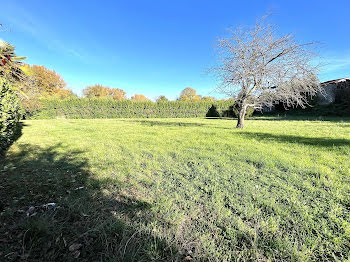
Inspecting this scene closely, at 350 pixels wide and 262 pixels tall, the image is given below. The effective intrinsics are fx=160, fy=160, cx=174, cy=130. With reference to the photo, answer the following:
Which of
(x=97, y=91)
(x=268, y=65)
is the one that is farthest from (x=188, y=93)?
(x=268, y=65)

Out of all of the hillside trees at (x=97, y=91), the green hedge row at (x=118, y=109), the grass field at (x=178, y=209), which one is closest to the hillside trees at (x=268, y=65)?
the grass field at (x=178, y=209)

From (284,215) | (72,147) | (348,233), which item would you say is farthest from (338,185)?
(72,147)

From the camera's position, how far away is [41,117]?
18.9 m

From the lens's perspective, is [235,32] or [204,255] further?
[235,32]

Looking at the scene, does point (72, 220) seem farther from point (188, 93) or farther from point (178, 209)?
point (188, 93)

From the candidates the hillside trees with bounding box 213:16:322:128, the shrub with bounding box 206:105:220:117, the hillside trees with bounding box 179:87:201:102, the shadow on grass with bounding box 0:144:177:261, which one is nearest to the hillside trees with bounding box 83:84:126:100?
the hillside trees with bounding box 179:87:201:102

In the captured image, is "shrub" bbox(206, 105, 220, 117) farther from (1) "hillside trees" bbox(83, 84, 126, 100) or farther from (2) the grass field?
(1) "hillside trees" bbox(83, 84, 126, 100)

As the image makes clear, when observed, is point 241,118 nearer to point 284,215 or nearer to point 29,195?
point 284,215

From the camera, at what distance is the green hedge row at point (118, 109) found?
64.7 ft

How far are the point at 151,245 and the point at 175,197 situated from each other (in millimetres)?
915

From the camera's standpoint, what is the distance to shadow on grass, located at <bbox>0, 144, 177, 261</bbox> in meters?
1.44

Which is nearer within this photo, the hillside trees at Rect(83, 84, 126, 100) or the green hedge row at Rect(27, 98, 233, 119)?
the green hedge row at Rect(27, 98, 233, 119)

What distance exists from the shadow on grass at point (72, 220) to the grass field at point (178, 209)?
1cm

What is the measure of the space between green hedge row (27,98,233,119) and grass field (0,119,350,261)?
19.3 metres
